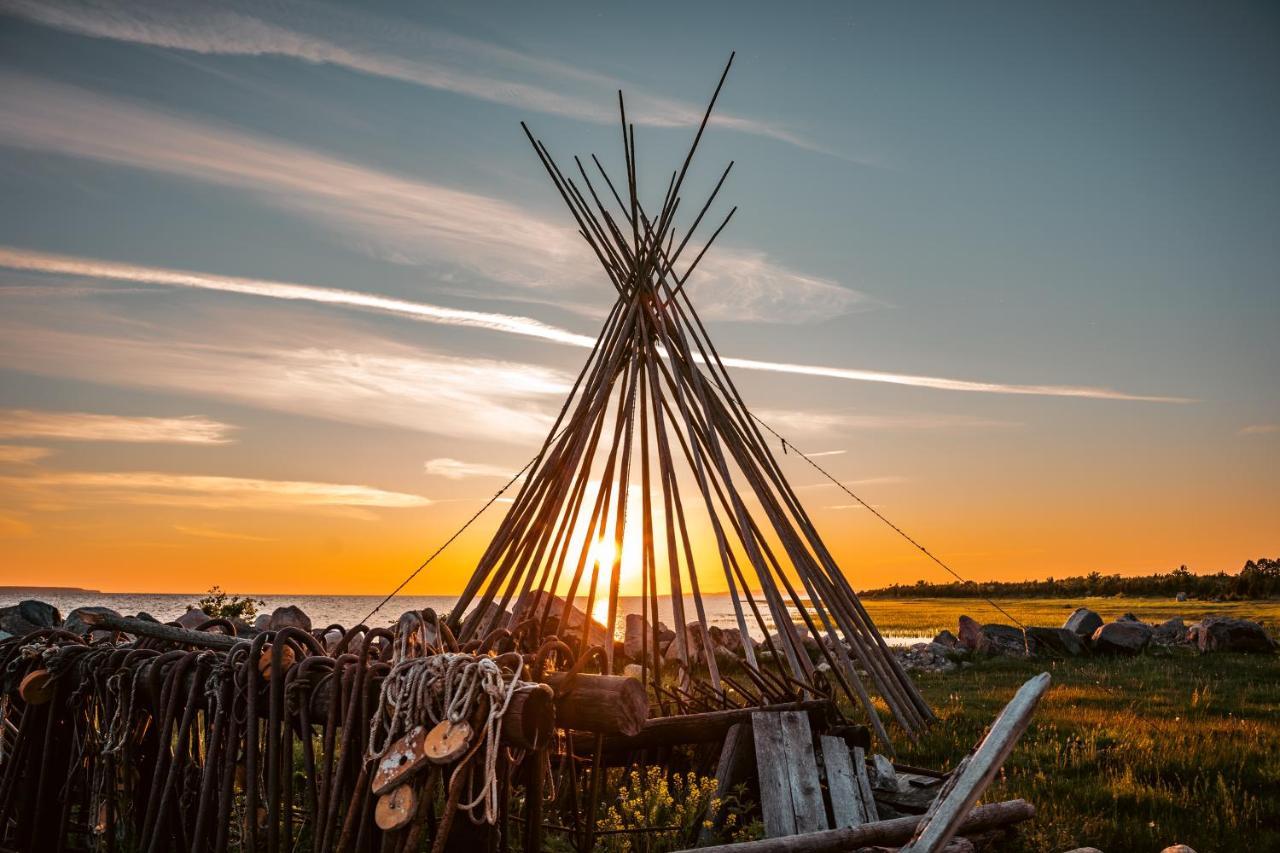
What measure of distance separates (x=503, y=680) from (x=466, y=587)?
359 cm

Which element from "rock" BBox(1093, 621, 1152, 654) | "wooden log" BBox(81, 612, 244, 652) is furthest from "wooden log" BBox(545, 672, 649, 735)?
"rock" BBox(1093, 621, 1152, 654)

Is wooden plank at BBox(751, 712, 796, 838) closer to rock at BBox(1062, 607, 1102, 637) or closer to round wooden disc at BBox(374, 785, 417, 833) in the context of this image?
round wooden disc at BBox(374, 785, 417, 833)

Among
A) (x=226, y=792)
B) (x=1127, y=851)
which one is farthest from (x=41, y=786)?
(x=1127, y=851)

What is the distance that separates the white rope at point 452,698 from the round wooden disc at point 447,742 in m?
0.02

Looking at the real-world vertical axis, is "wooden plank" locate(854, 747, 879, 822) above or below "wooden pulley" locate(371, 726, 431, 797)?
below

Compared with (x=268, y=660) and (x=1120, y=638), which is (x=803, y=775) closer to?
(x=268, y=660)

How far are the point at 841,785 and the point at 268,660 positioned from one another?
2.76 m

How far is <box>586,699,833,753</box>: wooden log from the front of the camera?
427cm

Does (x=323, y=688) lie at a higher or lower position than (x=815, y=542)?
lower

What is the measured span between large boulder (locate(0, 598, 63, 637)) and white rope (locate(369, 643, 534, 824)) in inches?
457

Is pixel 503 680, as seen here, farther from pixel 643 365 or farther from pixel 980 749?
pixel 643 365

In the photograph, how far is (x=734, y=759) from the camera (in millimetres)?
4250

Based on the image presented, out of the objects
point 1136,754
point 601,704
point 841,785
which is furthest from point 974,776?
point 1136,754

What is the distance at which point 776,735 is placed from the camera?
13.6 ft
